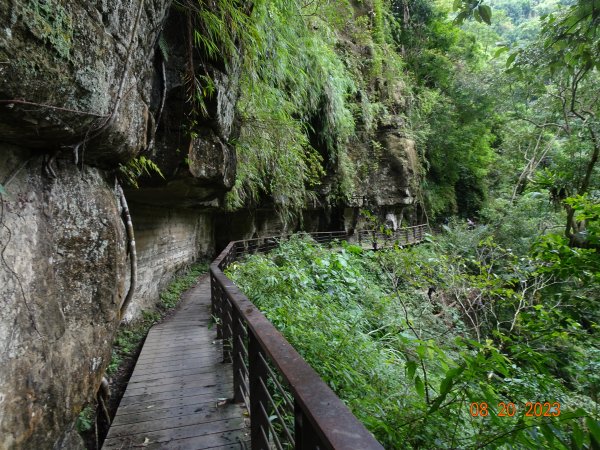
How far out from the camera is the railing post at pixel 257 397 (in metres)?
2.07

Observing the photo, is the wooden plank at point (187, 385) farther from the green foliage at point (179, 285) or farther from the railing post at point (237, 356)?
the green foliage at point (179, 285)

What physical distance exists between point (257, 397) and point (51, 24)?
229 cm

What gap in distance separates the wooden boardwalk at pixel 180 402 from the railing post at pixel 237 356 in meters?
0.10

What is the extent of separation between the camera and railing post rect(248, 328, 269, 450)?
2.07 meters

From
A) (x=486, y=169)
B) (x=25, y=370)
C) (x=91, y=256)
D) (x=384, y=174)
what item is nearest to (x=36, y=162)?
(x=91, y=256)

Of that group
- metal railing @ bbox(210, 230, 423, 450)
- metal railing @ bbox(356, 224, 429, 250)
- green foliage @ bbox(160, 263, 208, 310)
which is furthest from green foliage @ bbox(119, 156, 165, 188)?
metal railing @ bbox(356, 224, 429, 250)

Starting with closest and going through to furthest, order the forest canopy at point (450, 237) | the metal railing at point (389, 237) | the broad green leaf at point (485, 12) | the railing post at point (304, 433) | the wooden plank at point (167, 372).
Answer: the railing post at point (304, 433) < the broad green leaf at point (485, 12) < the forest canopy at point (450, 237) < the wooden plank at point (167, 372) < the metal railing at point (389, 237)

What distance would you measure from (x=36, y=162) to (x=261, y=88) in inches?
173

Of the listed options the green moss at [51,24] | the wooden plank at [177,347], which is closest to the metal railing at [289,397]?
the wooden plank at [177,347]

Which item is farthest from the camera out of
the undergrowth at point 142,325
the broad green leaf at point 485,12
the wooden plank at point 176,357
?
the undergrowth at point 142,325

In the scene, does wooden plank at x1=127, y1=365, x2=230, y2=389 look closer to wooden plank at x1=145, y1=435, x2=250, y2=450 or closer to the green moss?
wooden plank at x1=145, y1=435, x2=250, y2=450

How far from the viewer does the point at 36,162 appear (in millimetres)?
2006

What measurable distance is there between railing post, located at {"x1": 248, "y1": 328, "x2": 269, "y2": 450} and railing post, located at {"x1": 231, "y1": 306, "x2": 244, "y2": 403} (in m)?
0.77

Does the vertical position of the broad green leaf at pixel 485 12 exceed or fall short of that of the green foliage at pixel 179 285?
it exceeds it
